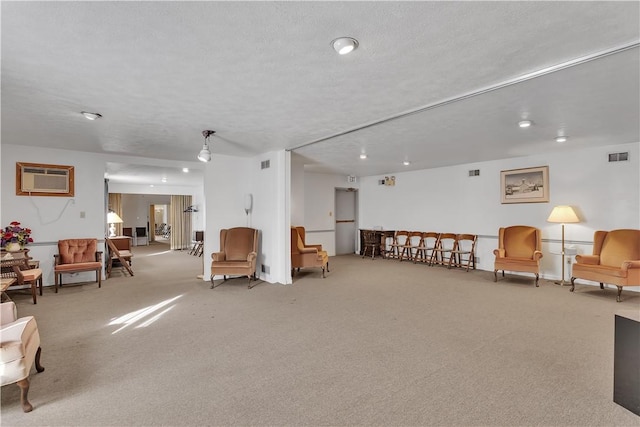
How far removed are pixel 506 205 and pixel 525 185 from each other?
555 millimetres

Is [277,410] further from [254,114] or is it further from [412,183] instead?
[412,183]

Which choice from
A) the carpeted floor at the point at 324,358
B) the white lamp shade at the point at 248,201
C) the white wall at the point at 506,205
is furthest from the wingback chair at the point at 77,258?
the white wall at the point at 506,205

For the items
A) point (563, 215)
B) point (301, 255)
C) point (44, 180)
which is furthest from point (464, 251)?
point (44, 180)

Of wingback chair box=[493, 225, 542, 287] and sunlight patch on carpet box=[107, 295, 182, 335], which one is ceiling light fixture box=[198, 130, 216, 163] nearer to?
sunlight patch on carpet box=[107, 295, 182, 335]

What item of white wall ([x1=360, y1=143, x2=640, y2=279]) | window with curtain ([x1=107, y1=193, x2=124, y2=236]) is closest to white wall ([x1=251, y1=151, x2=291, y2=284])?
white wall ([x1=360, y1=143, x2=640, y2=279])

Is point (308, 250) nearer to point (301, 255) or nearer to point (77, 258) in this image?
point (301, 255)

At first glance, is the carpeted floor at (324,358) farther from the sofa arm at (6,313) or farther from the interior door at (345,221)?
the interior door at (345,221)

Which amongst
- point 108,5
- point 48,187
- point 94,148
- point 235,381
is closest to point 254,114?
point 108,5

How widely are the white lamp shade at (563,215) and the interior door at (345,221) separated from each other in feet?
17.9

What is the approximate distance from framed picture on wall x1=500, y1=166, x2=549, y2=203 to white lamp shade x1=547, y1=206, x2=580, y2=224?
0.59 m

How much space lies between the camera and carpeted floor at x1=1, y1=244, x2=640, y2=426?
7.13 ft

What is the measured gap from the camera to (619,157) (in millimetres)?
5617

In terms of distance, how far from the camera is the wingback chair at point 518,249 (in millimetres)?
5965

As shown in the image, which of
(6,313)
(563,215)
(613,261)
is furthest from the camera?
(563,215)
